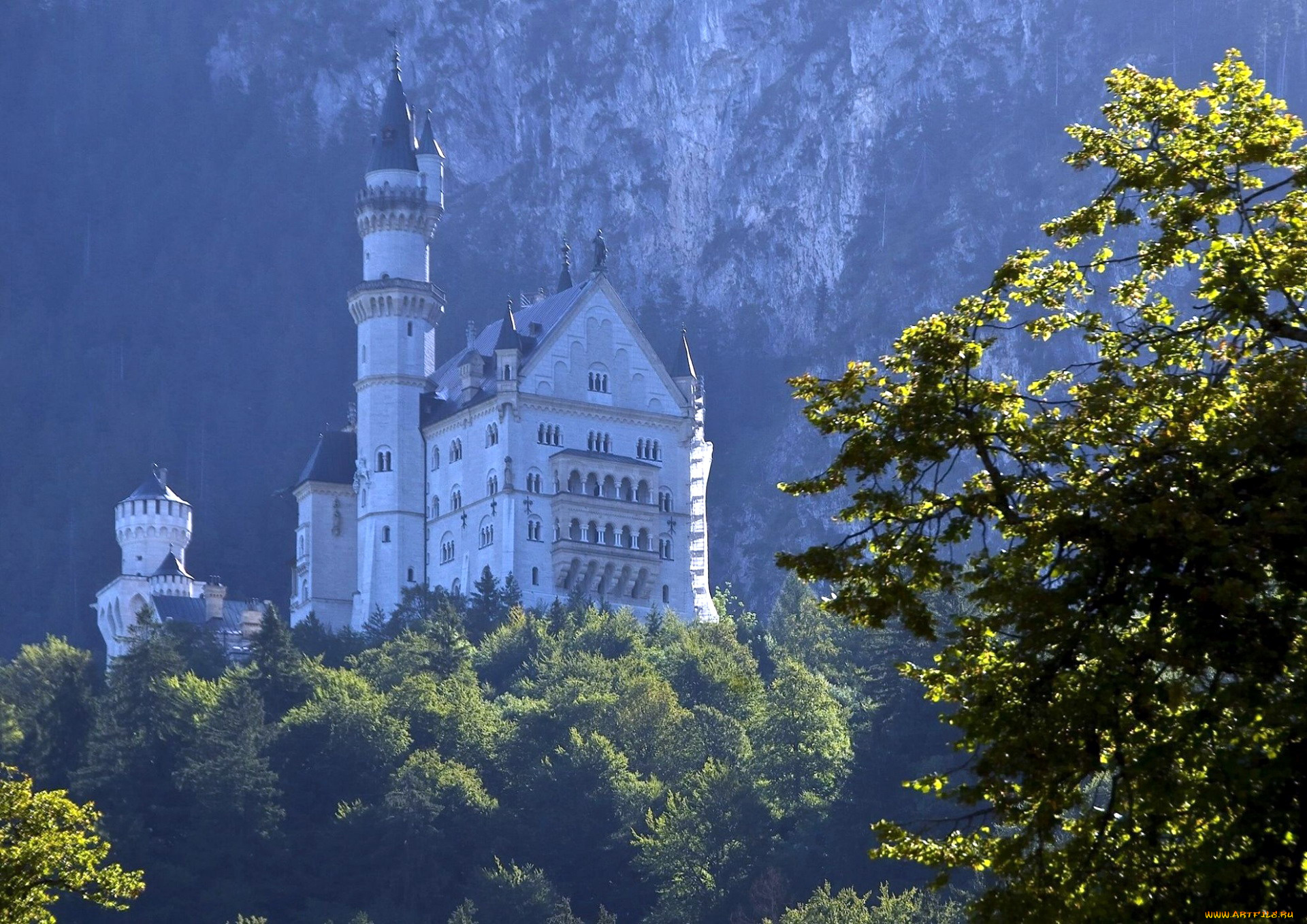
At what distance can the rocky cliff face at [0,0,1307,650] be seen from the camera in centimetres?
18050

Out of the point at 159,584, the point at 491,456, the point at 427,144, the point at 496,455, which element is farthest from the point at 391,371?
the point at 159,584

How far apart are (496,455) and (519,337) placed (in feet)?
20.9

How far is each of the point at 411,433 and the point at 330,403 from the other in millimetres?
59543

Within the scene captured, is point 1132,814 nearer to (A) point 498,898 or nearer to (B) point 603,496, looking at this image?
(A) point 498,898

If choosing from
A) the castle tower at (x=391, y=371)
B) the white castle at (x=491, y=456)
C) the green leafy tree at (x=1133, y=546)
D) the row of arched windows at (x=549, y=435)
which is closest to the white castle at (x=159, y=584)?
the white castle at (x=491, y=456)

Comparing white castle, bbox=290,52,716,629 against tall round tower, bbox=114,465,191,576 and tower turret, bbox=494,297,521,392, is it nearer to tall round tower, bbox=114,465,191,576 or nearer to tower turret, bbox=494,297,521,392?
tower turret, bbox=494,297,521,392

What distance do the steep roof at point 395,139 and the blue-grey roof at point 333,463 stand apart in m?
13.7

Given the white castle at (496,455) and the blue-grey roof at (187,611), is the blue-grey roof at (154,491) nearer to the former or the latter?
the blue-grey roof at (187,611)

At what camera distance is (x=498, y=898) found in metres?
85.4


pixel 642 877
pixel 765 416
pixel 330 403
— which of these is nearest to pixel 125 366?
pixel 330 403

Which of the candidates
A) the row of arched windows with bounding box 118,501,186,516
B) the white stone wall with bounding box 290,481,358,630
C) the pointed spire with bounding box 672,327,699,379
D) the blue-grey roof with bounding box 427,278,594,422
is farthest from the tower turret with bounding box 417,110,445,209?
the row of arched windows with bounding box 118,501,186,516

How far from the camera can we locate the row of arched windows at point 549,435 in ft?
394

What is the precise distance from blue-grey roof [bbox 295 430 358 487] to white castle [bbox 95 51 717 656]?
13 cm

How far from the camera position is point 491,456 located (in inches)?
4715
